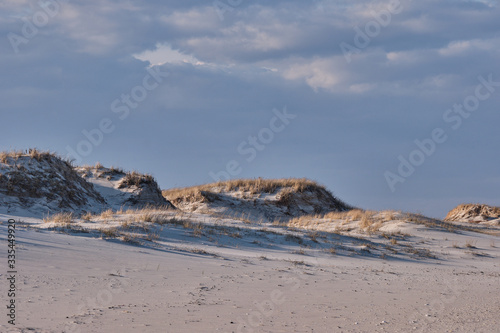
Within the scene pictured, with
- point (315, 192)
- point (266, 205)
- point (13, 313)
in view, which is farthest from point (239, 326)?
point (315, 192)

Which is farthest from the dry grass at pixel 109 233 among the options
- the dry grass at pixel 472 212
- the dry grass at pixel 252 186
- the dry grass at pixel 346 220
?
the dry grass at pixel 472 212

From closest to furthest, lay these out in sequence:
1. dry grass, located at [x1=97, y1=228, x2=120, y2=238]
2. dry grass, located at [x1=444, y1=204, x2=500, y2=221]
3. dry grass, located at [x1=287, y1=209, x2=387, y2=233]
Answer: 1. dry grass, located at [x1=97, y1=228, x2=120, y2=238]
2. dry grass, located at [x1=287, y1=209, x2=387, y2=233]
3. dry grass, located at [x1=444, y1=204, x2=500, y2=221]

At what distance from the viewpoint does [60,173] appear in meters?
21.2

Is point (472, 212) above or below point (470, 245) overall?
above

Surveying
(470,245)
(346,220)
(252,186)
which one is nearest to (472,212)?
(346,220)

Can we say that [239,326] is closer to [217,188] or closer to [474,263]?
[474,263]

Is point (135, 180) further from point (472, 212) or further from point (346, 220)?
point (472, 212)

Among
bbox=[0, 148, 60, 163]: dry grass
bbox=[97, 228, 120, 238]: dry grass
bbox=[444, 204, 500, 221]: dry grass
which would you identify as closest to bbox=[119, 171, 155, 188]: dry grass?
bbox=[0, 148, 60, 163]: dry grass

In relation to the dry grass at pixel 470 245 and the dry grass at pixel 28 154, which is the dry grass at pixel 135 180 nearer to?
the dry grass at pixel 28 154

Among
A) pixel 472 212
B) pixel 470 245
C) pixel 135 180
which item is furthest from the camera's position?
pixel 472 212

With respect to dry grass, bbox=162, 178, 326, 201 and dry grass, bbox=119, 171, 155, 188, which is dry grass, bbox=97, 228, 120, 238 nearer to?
dry grass, bbox=119, 171, 155, 188

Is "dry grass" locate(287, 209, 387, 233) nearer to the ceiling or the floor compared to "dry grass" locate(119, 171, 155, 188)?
A: nearer to the floor

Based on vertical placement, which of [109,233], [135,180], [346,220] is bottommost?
[109,233]

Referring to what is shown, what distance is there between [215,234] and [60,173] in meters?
9.90
